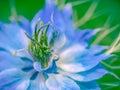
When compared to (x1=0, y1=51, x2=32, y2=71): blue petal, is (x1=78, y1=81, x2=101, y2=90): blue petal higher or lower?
lower

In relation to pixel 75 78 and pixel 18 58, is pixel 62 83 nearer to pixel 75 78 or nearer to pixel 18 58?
pixel 75 78

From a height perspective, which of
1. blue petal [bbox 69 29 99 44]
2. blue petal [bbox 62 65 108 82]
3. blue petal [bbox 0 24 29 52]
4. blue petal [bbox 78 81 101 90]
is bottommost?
blue petal [bbox 78 81 101 90]

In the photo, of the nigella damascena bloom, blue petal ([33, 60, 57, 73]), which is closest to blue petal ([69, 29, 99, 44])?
the nigella damascena bloom

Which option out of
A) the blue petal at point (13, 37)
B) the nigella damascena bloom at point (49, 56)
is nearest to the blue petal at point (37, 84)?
the nigella damascena bloom at point (49, 56)

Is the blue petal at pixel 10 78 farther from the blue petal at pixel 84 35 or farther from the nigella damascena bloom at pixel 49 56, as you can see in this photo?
the blue petal at pixel 84 35

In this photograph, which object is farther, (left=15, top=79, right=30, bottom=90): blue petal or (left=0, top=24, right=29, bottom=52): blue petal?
(left=0, top=24, right=29, bottom=52): blue petal

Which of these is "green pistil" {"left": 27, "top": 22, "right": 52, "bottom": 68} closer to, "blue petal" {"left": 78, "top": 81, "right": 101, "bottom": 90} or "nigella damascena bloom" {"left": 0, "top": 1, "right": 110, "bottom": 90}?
"nigella damascena bloom" {"left": 0, "top": 1, "right": 110, "bottom": 90}
